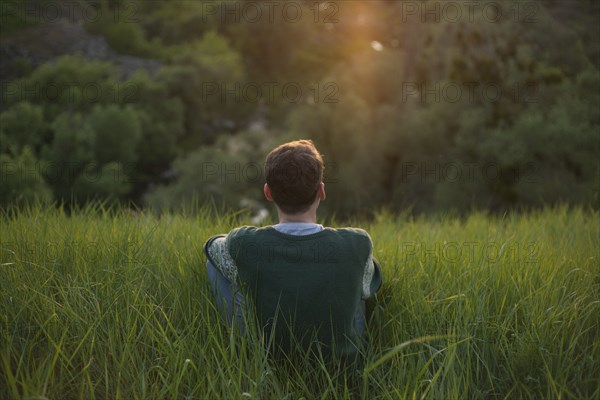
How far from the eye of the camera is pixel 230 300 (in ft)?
8.13

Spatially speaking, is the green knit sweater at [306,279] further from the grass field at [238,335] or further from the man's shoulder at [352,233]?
the grass field at [238,335]

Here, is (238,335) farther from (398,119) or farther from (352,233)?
(398,119)

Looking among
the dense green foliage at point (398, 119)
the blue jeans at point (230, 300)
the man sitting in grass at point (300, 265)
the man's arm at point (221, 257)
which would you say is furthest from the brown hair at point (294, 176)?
the dense green foliage at point (398, 119)

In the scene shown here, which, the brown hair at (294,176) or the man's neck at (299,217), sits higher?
the brown hair at (294,176)

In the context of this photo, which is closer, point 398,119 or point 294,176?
point 294,176

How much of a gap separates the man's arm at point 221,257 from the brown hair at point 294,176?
322 millimetres

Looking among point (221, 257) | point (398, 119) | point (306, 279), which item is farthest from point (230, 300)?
point (398, 119)

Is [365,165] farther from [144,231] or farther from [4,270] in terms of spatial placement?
[4,270]

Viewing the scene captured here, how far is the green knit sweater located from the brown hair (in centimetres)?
14

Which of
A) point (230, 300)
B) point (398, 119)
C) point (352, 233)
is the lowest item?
point (398, 119)

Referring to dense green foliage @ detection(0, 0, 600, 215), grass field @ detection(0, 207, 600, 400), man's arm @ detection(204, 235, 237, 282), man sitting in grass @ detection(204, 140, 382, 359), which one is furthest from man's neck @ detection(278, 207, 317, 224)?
dense green foliage @ detection(0, 0, 600, 215)

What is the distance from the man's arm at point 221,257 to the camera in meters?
2.40

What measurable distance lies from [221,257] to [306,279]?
1.35 feet

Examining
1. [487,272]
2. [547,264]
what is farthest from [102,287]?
[547,264]
